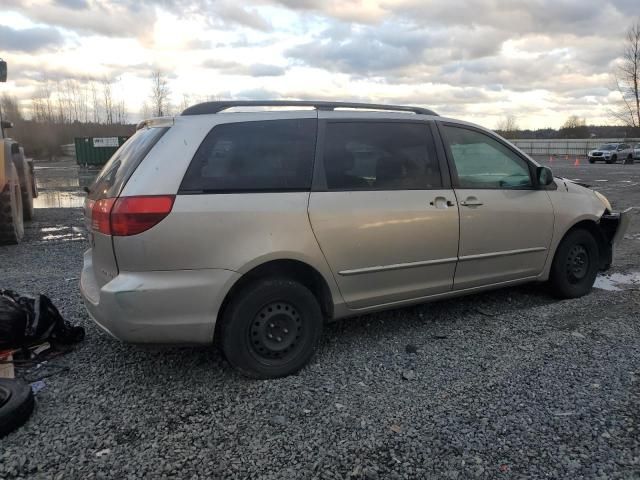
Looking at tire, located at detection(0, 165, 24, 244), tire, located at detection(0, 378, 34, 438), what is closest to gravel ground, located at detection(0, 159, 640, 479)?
tire, located at detection(0, 378, 34, 438)

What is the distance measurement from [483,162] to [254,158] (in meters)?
A: 2.10

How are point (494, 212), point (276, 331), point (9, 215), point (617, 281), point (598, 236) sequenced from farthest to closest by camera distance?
point (9, 215), point (617, 281), point (598, 236), point (494, 212), point (276, 331)

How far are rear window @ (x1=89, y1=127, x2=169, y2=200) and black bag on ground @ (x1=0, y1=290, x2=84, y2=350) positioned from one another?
103 cm

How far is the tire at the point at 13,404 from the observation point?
2.82m

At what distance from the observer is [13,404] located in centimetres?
291

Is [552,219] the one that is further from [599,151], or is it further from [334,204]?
[599,151]

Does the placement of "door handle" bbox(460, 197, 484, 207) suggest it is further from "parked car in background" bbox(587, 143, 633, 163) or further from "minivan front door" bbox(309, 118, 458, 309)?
"parked car in background" bbox(587, 143, 633, 163)

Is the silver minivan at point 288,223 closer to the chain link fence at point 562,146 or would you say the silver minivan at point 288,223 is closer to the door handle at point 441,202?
the door handle at point 441,202

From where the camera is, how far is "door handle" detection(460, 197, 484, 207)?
4160mm

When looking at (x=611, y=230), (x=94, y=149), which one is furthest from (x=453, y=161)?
(x=94, y=149)

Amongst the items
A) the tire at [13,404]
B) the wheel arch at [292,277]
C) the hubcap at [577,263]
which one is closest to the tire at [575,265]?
the hubcap at [577,263]

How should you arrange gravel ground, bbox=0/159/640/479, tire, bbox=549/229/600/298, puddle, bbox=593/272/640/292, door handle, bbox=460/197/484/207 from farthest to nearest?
puddle, bbox=593/272/640/292, tire, bbox=549/229/600/298, door handle, bbox=460/197/484/207, gravel ground, bbox=0/159/640/479

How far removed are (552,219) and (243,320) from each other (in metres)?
3.02

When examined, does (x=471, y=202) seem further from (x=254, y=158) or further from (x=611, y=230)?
(x=611, y=230)
